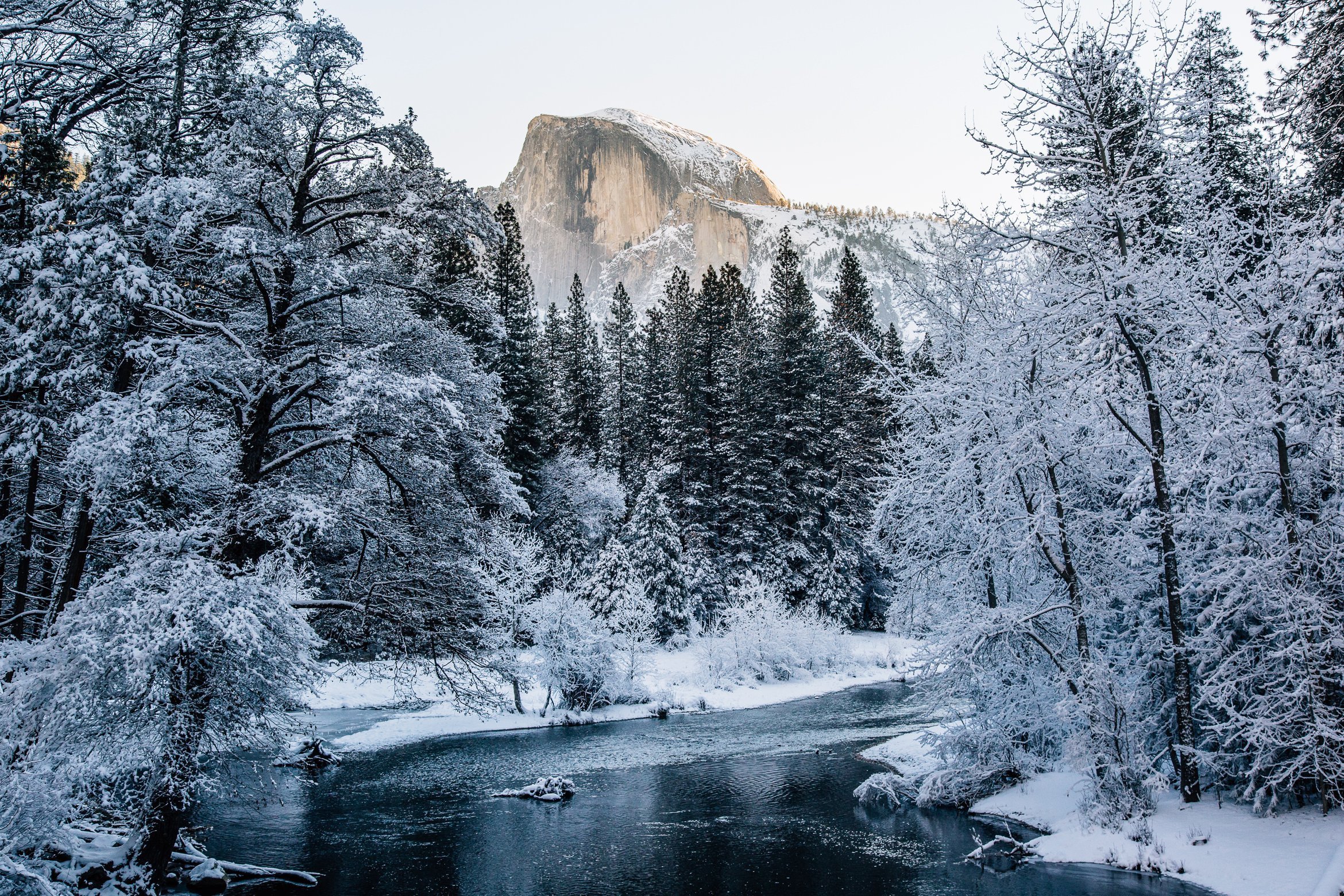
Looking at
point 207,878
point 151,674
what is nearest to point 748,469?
point 207,878

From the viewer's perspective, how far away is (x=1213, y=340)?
1091 cm

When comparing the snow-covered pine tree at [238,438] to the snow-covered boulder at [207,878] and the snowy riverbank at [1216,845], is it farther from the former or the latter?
the snowy riverbank at [1216,845]

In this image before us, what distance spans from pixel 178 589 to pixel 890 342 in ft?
157

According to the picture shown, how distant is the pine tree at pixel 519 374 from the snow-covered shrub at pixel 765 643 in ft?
35.5

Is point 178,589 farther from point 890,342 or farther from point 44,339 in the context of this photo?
point 890,342

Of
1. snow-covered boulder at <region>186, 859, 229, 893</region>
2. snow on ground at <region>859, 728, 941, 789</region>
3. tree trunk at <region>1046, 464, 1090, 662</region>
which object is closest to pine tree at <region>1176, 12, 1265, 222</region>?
tree trunk at <region>1046, 464, 1090, 662</region>

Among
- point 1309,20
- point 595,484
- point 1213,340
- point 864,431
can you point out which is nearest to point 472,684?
point 1213,340

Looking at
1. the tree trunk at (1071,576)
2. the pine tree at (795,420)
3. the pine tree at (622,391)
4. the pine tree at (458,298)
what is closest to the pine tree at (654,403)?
the pine tree at (622,391)

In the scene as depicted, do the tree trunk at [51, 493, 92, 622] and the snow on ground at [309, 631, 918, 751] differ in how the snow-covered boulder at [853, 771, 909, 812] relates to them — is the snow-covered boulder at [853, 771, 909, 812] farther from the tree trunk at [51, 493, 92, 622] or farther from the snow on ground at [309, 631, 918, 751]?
the tree trunk at [51, 493, 92, 622]

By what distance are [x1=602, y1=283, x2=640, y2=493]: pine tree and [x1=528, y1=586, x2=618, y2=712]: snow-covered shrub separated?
1767 cm

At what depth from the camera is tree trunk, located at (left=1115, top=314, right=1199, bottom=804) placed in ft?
38.0

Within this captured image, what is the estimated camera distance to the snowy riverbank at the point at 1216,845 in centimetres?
928

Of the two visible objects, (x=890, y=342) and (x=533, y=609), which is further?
(x=890, y=342)

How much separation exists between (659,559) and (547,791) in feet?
62.6
